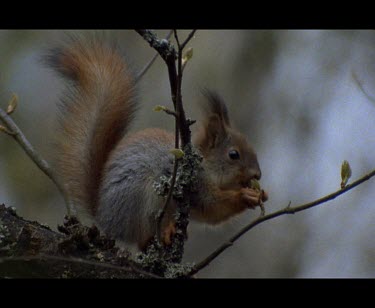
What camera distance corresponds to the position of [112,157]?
10.8ft

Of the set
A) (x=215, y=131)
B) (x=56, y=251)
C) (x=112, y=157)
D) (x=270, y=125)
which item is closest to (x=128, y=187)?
(x=112, y=157)

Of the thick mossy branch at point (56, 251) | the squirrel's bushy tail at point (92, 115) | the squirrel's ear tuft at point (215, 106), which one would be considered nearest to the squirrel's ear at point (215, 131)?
the squirrel's ear tuft at point (215, 106)

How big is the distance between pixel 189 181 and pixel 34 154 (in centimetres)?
62

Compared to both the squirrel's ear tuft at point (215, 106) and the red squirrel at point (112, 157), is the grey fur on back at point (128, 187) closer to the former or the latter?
the red squirrel at point (112, 157)

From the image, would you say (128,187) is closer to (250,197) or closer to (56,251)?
(250,197)

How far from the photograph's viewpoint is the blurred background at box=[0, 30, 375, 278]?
211 inches

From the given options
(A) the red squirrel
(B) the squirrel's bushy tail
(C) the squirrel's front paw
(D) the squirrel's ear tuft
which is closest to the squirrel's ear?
(D) the squirrel's ear tuft

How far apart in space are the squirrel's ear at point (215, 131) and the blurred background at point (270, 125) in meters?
1.46

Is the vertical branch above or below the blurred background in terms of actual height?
below

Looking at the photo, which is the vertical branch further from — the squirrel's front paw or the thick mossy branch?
the squirrel's front paw

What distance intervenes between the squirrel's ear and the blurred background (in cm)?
146

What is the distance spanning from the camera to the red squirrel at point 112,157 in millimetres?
3205

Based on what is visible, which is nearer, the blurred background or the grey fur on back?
the grey fur on back
